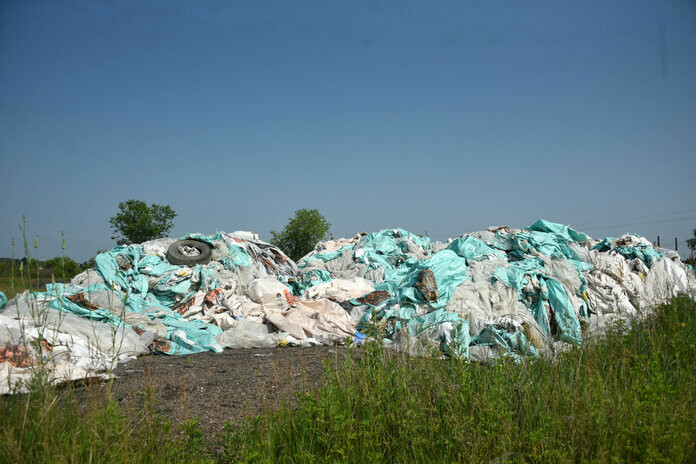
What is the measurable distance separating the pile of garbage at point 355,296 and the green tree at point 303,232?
1266 cm

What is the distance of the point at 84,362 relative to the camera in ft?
16.1

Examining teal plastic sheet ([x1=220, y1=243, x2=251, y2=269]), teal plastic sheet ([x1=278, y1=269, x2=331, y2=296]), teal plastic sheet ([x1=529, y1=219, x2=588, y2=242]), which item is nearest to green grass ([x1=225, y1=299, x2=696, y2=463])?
teal plastic sheet ([x1=278, y1=269, x2=331, y2=296])

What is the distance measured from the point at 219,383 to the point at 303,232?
66.3 ft

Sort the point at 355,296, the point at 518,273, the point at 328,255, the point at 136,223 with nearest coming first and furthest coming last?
the point at 518,273
the point at 355,296
the point at 328,255
the point at 136,223

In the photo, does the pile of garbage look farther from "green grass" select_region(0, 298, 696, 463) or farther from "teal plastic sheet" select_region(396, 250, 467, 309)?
"green grass" select_region(0, 298, 696, 463)

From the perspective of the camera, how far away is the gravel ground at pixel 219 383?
3.45 meters

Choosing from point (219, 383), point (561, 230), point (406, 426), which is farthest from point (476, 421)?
point (561, 230)

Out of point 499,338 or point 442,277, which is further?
point 442,277

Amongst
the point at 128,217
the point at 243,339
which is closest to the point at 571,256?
the point at 243,339

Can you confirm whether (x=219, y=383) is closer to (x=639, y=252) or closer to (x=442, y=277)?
(x=442, y=277)

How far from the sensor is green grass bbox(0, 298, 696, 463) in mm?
2334

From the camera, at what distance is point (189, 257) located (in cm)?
999

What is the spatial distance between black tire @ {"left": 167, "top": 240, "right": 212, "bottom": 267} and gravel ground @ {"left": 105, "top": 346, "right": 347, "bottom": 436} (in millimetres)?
4173

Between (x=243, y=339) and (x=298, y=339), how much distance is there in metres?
0.77
